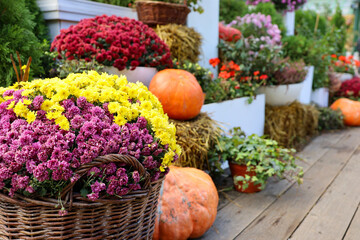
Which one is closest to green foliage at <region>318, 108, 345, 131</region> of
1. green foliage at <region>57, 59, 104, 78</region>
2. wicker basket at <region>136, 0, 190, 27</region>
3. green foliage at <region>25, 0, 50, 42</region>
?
wicker basket at <region>136, 0, 190, 27</region>

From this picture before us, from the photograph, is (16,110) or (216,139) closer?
(16,110)

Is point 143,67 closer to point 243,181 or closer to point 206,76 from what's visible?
point 206,76

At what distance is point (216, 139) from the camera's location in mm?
2396

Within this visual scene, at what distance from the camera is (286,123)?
3.71 meters

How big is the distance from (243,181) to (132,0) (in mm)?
1994

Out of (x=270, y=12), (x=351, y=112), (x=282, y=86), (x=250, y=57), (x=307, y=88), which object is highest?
(x=270, y=12)

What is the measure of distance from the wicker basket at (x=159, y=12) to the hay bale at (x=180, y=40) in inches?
2.7

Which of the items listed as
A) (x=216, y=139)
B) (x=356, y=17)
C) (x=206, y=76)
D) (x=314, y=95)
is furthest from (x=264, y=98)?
(x=356, y=17)

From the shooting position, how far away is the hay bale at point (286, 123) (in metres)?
3.65

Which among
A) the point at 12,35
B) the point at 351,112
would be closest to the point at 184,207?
the point at 12,35

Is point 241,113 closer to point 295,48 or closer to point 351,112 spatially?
point 295,48

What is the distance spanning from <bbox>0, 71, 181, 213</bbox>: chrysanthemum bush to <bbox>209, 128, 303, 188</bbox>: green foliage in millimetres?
1046

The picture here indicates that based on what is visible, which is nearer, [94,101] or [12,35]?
[94,101]

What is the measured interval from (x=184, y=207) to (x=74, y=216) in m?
0.76
